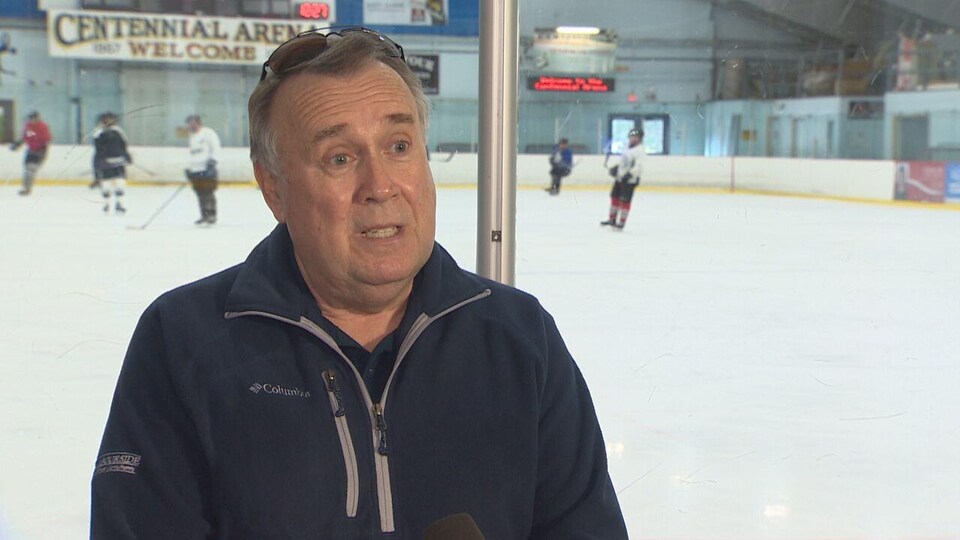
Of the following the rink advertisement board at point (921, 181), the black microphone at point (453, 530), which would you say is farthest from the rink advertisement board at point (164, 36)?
the rink advertisement board at point (921, 181)

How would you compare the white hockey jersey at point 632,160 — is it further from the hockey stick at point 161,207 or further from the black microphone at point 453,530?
the black microphone at point 453,530

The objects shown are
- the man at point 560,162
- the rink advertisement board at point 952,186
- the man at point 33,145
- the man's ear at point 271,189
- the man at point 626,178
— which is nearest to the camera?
the man's ear at point 271,189

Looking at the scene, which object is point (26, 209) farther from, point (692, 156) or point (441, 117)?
point (692, 156)

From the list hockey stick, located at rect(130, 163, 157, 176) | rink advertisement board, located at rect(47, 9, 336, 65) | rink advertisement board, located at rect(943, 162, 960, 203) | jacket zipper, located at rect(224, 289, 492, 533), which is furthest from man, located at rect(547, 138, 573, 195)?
rink advertisement board, located at rect(943, 162, 960, 203)

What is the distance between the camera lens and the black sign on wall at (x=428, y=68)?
1.86 metres

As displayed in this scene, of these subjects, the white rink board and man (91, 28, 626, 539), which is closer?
man (91, 28, 626, 539)

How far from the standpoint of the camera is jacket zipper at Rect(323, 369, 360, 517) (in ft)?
2.92

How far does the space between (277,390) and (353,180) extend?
8.1 inches

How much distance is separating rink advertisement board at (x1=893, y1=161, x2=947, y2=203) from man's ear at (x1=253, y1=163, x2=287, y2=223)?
377 centimetres

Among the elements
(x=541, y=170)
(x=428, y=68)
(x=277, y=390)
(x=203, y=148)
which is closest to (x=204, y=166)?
(x=203, y=148)

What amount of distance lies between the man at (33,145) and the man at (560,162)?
3.31 ft

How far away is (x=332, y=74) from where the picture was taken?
0.95 meters

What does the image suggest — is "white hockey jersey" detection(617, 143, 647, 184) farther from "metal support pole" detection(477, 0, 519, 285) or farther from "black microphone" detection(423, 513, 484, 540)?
"black microphone" detection(423, 513, 484, 540)

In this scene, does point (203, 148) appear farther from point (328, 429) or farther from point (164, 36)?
point (328, 429)
